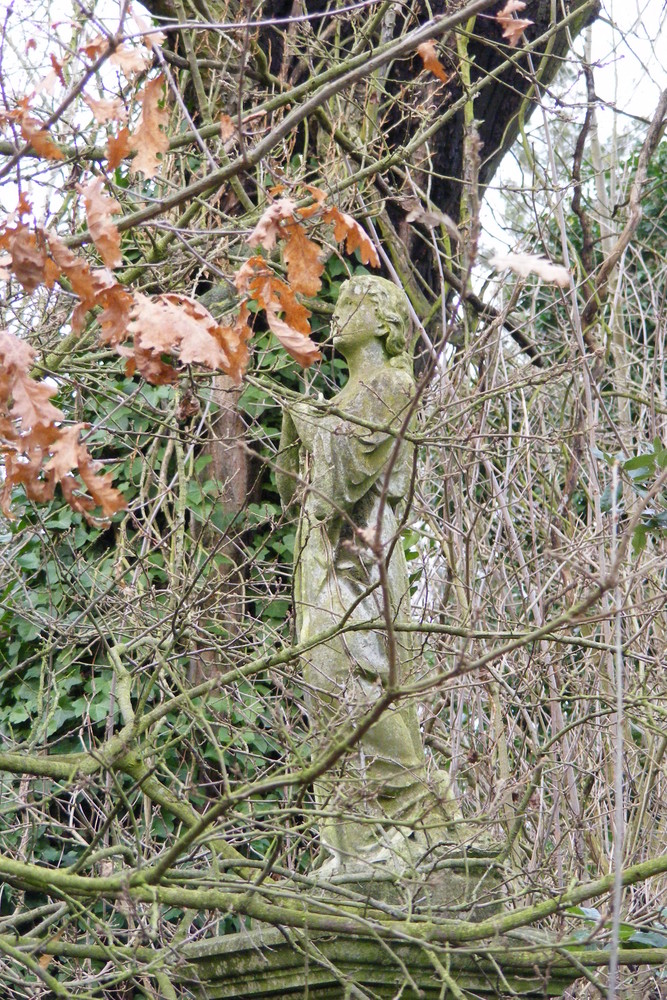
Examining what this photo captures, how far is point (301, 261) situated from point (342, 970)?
2.25 metres

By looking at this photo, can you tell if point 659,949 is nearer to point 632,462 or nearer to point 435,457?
point 632,462

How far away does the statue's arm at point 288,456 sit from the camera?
4.89 m

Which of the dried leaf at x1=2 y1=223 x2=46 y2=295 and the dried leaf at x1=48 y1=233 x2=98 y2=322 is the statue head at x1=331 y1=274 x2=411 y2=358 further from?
the dried leaf at x1=2 y1=223 x2=46 y2=295

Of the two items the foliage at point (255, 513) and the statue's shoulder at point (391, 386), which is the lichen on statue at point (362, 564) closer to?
the statue's shoulder at point (391, 386)

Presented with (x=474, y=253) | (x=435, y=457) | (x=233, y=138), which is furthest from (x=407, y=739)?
(x=435, y=457)

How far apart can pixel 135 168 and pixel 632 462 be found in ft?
6.38

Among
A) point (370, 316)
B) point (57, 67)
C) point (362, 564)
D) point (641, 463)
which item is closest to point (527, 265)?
point (57, 67)

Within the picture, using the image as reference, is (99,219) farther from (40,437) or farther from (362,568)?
(362,568)

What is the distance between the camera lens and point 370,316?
475 cm

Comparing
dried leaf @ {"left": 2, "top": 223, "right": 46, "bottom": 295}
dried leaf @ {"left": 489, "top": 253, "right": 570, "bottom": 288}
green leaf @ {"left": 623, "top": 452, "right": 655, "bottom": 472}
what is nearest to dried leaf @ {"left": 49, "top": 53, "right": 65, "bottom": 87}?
dried leaf @ {"left": 2, "top": 223, "right": 46, "bottom": 295}

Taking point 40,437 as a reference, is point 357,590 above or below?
below

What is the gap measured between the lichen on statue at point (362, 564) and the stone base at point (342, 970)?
0.36 m

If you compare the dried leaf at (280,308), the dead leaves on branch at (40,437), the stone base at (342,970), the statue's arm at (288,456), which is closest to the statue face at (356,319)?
the statue's arm at (288,456)

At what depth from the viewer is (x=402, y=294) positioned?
4.84 metres
